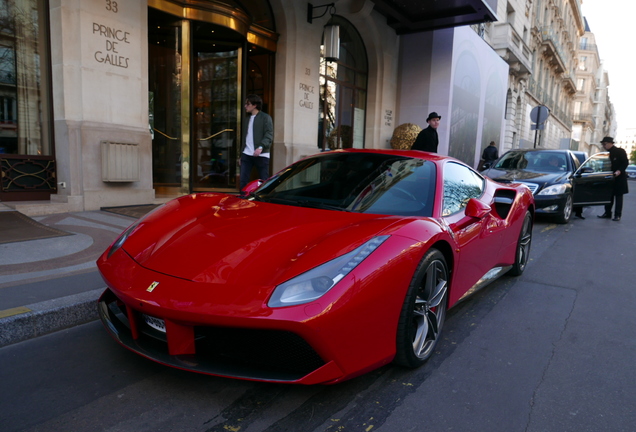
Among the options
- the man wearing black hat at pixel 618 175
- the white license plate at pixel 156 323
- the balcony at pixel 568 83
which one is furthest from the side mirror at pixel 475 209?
the balcony at pixel 568 83

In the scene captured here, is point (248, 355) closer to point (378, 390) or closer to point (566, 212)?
point (378, 390)

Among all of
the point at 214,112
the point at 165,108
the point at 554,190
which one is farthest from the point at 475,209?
the point at 214,112

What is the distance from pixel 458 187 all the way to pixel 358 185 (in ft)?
2.81

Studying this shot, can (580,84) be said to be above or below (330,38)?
above

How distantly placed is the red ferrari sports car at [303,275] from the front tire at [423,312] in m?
0.01

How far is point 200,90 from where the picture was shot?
9.62 meters

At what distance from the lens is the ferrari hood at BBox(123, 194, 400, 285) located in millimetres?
2066

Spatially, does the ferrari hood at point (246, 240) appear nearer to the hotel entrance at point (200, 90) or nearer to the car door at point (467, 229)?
the car door at point (467, 229)

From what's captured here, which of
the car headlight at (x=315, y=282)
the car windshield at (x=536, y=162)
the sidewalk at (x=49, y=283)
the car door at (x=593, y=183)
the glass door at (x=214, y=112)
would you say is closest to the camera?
the car headlight at (x=315, y=282)

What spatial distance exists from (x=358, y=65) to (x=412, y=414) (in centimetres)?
1323

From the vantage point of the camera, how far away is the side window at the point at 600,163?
9088 millimetres

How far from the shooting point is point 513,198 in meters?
4.29

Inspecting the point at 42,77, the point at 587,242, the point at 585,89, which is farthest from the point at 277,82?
the point at 585,89

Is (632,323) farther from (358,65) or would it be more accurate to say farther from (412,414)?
(358,65)
